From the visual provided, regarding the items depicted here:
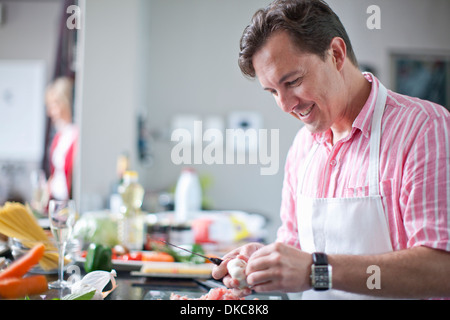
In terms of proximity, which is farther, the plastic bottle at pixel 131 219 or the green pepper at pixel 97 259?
the plastic bottle at pixel 131 219

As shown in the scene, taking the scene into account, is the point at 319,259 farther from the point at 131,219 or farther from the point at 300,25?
the point at 131,219

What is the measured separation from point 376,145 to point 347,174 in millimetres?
86

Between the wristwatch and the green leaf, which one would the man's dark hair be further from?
the green leaf

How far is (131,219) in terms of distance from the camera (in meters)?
1.47

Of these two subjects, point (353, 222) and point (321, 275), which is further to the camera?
point (353, 222)

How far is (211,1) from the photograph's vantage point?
3.50 metres

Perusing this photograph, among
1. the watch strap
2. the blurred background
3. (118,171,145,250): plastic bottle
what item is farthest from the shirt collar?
the blurred background

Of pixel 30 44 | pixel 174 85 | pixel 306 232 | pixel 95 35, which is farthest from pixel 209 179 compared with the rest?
pixel 306 232

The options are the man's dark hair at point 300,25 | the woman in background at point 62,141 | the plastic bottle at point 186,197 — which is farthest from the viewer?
the woman in background at point 62,141

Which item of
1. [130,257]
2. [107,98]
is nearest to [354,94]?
[130,257]

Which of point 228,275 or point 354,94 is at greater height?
point 354,94

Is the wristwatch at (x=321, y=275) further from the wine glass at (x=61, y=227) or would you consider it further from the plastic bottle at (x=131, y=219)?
the plastic bottle at (x=131, y=219)

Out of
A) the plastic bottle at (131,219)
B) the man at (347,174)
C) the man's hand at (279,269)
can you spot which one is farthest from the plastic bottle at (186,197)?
the man's hand at (279,269)

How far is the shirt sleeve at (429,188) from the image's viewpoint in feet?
2.28
